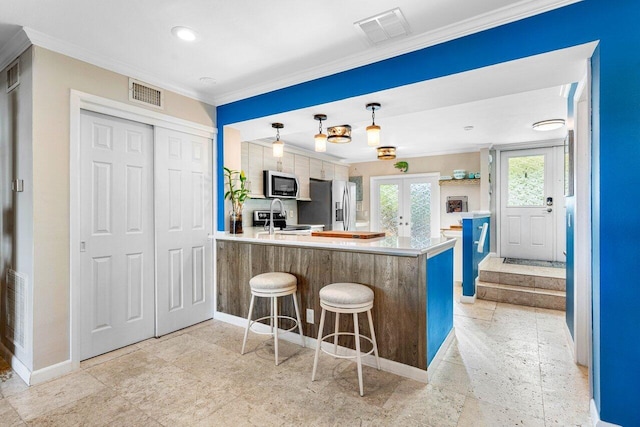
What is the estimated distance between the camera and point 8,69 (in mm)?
2580

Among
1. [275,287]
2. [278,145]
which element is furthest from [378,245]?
[278,145]

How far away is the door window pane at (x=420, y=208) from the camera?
21.9ft

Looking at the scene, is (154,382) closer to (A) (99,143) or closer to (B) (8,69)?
(A) (99,143)

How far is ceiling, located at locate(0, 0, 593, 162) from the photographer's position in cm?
198

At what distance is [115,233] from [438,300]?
2838 mm

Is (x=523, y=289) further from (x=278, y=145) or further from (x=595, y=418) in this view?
(x=278, y=145)

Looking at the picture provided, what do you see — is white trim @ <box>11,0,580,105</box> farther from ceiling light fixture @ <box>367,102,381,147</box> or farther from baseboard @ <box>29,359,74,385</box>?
baseboard @ <box>29,359,74,385</box>

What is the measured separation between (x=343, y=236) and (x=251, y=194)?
212 centimetres

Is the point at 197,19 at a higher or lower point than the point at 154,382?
higher

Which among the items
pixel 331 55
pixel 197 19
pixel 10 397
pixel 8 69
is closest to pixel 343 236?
pixel 331 55

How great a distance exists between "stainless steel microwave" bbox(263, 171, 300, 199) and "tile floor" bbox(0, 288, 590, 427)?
2.54m

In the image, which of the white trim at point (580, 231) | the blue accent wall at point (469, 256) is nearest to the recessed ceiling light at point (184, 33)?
the white trim at point (580, 231)

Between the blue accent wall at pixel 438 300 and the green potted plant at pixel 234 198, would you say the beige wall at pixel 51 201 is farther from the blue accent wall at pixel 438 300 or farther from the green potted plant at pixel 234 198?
the blue accent wall at pixel 438 300

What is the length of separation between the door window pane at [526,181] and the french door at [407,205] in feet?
4.39
